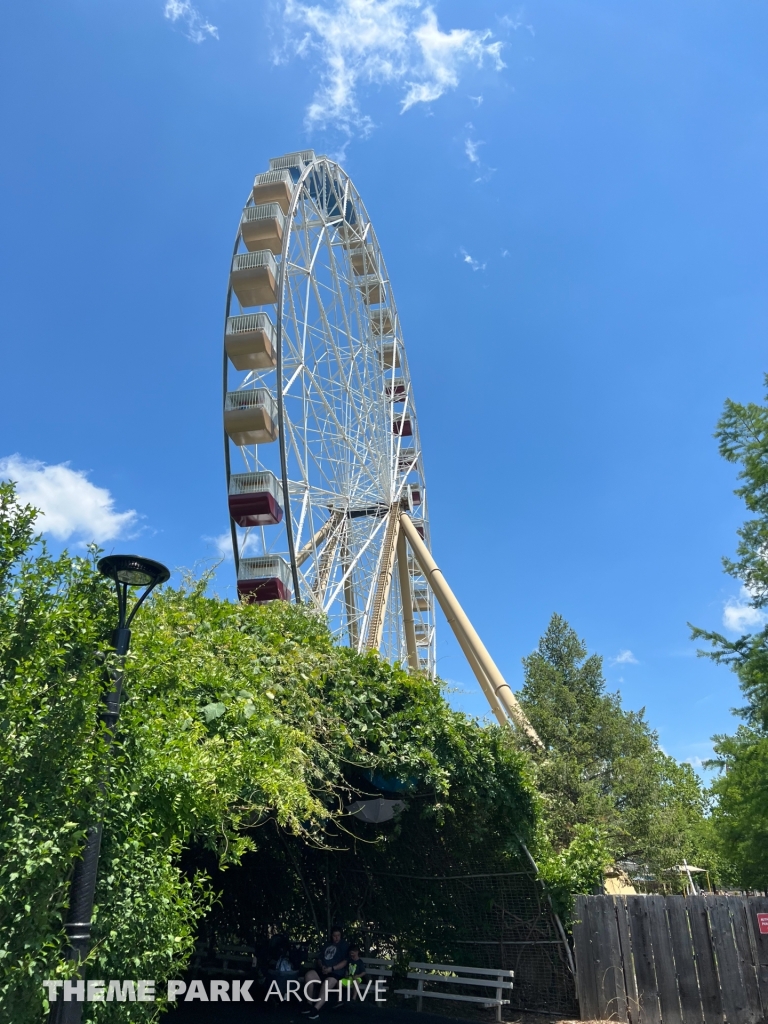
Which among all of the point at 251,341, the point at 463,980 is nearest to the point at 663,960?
the point at 463,980

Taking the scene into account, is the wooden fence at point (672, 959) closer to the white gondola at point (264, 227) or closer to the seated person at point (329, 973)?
the seated person at point (329, 973)

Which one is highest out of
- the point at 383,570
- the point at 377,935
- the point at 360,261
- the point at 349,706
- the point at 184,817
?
the point at 360,261

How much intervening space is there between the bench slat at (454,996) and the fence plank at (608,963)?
1.15 m

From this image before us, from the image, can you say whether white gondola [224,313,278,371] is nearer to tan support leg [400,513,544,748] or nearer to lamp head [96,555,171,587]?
tan support leg [400,513,544,748]

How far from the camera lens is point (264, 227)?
16062mm

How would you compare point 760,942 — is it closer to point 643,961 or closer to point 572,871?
point 643,961

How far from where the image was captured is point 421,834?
923 cm

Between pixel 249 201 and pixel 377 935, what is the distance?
1488 cm

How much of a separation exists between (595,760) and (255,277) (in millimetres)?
16480

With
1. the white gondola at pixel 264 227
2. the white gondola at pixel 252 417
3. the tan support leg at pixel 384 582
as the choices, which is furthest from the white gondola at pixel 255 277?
the tan support leg at pixel 384 582

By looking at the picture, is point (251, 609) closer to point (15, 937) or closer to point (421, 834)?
point (421, 834)

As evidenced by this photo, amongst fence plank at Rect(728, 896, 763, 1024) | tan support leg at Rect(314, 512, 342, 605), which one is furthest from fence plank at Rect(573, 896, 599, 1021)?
tan support leg at Rect(314, 512, 342, 605)

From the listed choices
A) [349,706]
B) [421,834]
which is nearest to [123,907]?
→ [349,706]

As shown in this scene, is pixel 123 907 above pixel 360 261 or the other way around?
the other way around
